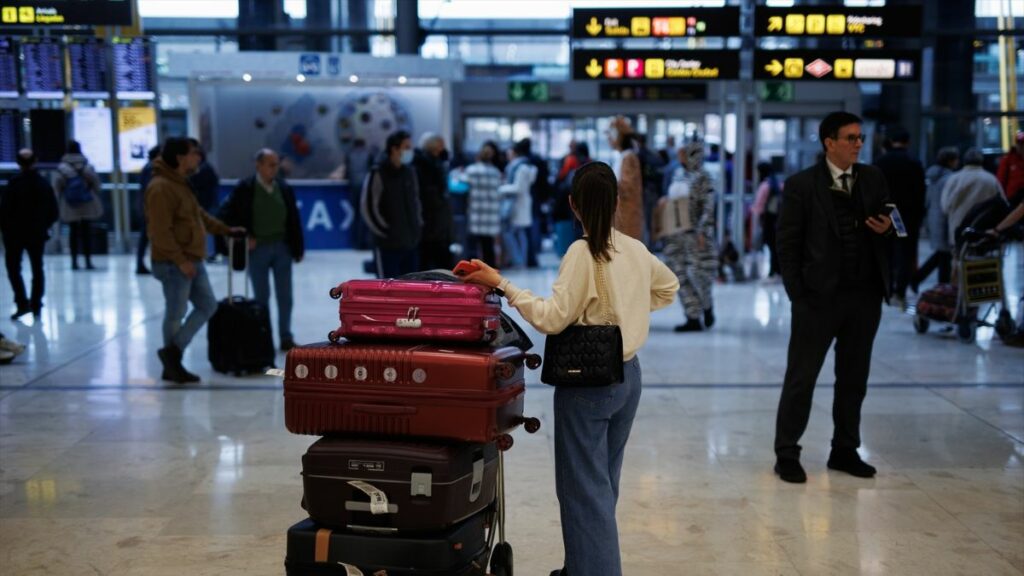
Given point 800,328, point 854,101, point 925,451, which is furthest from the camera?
point 854,101

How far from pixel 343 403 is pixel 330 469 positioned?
194 mm

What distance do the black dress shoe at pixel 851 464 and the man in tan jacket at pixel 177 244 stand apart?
4.32 meters

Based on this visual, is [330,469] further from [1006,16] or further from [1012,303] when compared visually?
[1006,16]

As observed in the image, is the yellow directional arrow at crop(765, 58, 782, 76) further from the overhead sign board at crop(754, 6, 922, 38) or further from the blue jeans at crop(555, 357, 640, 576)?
the blue jeans at crop(555, 357, 640, 576)

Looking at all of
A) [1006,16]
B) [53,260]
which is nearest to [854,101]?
[1006,16]

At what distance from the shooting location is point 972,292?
9594 mm

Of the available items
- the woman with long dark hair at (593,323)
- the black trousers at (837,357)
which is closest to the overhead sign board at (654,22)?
the black trousers at (837,357)

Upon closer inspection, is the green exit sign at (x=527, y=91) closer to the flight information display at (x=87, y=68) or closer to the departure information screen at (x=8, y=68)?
the flight information display at (x=87, y=68)

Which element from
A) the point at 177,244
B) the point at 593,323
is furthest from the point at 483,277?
the point at 177,244

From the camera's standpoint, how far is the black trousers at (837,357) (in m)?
5.53

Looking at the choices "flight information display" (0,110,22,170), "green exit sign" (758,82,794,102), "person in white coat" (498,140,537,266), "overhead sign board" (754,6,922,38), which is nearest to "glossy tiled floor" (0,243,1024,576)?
"overhead sign board" (754,6,922,38)

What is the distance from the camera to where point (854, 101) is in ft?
70.7

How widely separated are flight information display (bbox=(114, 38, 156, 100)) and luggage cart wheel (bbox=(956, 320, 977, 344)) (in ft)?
40.3

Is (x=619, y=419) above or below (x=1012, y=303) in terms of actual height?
above
